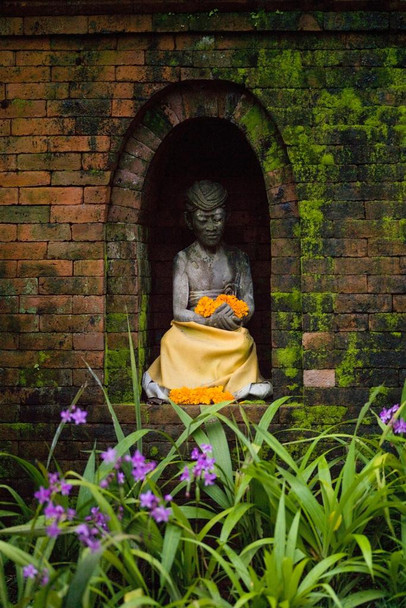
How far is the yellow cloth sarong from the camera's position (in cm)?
484

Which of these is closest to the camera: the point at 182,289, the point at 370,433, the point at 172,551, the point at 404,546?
the point at 172,551

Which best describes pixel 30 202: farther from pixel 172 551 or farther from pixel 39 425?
pixel 172 551

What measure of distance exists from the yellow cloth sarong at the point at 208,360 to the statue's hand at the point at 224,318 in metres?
0.05

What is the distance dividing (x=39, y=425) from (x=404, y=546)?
246 centimetres

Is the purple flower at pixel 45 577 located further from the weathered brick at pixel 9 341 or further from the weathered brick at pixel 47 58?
the weathered brick at pixel 47 58

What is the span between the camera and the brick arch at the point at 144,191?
4.79 m

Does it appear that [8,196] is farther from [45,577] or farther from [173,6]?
[45,577]

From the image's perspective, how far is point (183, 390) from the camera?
187 inches

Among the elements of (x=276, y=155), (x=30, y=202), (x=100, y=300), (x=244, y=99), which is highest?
(x=244, y=99)

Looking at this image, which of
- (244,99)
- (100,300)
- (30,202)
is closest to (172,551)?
(100,300)

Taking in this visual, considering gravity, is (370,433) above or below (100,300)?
below

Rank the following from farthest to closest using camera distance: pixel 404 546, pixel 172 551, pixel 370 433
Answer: pixel 370 433, pixel 404 546, pixel 172 551

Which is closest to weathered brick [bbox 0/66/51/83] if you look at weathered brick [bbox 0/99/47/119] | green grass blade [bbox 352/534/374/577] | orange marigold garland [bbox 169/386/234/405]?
weathered brick [bbox 0/99/47/119]

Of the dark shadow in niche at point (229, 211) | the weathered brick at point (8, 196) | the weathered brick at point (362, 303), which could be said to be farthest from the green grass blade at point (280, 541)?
the weathered brick at point (8, 196)
